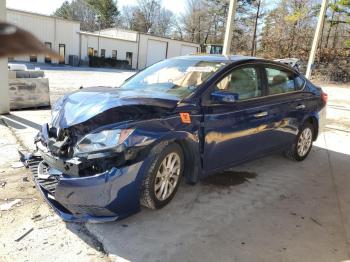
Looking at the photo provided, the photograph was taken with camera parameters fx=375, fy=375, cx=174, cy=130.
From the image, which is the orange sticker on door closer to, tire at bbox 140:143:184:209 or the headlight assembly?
tire at bbox 140:143:184:209

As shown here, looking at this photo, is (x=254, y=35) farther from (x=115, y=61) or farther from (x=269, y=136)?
(x=269, y=136)

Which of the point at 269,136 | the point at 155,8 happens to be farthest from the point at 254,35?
the point at 269,136

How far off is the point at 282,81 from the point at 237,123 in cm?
142

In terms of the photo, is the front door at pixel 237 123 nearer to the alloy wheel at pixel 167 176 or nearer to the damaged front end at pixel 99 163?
the alloy wheel at pixel 167 176

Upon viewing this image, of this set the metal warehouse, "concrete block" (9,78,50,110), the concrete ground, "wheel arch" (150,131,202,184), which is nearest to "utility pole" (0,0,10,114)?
"concrete block" (9,78,50,110)

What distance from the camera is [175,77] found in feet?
14.7

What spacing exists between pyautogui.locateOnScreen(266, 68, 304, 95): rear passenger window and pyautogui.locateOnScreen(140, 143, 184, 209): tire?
1913 millimetres

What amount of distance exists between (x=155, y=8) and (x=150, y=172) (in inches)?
2497

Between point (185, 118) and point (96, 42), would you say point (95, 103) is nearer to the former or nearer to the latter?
point (185, 118)

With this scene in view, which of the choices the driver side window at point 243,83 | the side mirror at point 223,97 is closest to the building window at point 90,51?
the driver side window at point 243,83

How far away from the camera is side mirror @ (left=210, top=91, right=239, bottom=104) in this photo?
400 cm

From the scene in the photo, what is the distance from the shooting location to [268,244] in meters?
3.36

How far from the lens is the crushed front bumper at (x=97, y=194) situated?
3.08 meters

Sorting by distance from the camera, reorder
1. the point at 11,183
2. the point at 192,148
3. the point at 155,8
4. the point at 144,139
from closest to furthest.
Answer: the point at 144,139
the point at 192,148
the point at 11,183
the point at 155,8
